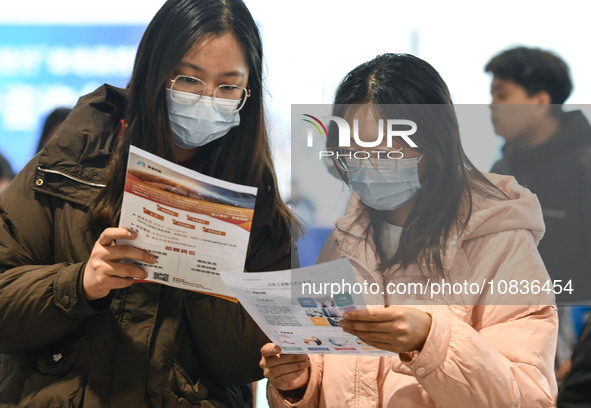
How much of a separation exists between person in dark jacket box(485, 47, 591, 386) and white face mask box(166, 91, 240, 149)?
674mm

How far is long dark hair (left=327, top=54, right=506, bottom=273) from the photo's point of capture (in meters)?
1.61

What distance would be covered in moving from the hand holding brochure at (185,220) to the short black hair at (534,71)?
191 centimetres

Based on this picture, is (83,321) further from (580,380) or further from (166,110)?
(580,380)

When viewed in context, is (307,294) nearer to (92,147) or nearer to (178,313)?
(178,313)

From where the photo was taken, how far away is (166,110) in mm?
1785

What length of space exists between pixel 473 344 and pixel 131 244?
76 centimetres

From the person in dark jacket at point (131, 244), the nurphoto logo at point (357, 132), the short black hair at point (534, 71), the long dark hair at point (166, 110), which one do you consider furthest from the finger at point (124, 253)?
the short black hair at point (534, 71)

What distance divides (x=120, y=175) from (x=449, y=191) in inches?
30.9

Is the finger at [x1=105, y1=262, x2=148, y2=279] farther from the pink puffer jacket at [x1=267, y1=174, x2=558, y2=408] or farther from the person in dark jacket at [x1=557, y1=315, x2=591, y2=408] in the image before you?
the person in dark jacket at [x1=557, y1=315, x2=591, y2=408]

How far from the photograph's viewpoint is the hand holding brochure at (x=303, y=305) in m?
1.36

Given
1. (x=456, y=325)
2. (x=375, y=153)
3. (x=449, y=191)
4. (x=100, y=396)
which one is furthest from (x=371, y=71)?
(x=100, y=396)

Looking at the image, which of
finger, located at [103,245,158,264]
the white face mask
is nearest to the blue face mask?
the white face mask

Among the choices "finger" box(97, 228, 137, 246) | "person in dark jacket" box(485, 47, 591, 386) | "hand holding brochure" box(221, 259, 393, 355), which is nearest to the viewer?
"hand holding brochure" box(221, 259, 393, 355)

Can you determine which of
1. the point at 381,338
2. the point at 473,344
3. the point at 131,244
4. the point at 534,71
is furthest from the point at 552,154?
the point at 131,244
